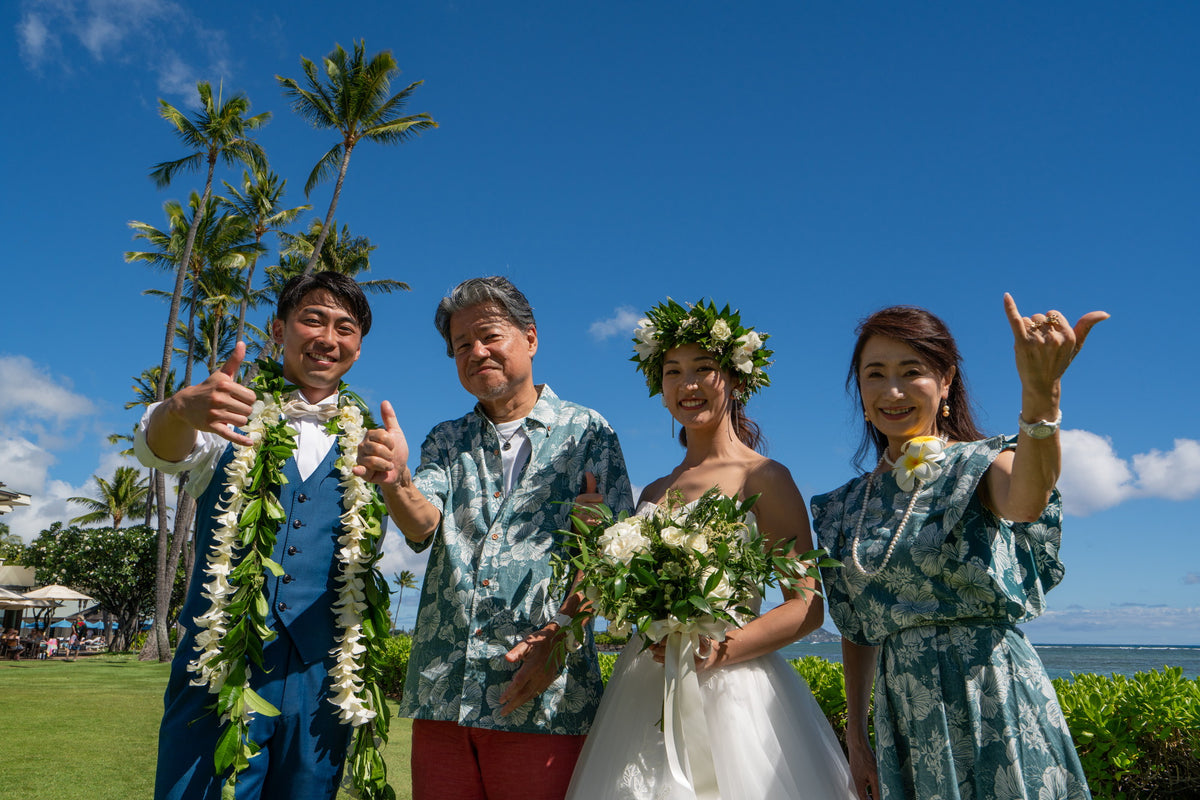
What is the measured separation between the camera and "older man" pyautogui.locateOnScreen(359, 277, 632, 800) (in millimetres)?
2832

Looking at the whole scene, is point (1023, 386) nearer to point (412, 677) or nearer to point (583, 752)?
point (583, 752)

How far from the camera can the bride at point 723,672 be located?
259 cm

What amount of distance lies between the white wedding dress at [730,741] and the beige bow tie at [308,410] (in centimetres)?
149

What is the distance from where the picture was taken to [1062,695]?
4766 millimetres

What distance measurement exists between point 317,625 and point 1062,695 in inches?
174

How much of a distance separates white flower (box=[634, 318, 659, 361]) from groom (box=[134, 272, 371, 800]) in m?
1.34

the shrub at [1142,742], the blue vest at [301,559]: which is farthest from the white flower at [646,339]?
the shrub at [1142,742]

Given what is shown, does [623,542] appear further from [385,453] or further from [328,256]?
[328,256]

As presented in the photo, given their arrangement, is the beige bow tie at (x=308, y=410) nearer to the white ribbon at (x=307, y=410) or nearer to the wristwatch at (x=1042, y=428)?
the white ribbon at (x=307, y=410)

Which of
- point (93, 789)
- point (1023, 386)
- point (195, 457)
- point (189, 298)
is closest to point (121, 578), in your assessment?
point (189, 298)

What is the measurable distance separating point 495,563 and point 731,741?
1.05 m

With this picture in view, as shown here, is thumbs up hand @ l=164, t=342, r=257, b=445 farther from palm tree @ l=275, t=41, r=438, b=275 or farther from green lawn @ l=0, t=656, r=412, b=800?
palm tree @ l=275, t=41, r=438, b=275

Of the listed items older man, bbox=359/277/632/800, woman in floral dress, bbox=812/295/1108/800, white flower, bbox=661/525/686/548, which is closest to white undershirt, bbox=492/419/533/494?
older man, bbox=359/277/632/800

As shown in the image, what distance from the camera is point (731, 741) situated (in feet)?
8.63
